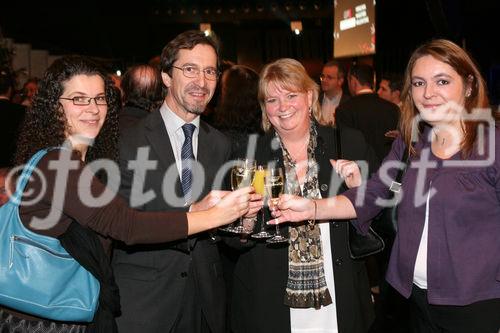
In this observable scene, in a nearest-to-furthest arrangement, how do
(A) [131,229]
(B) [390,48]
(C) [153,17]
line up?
(A) [131,229] < (B) [390,48] < (C) [153,17]

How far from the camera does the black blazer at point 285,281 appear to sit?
282 cm

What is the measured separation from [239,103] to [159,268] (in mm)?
1540

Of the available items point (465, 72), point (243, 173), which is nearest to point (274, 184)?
point (243, 173)

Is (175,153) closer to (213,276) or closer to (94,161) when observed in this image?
(94,161)

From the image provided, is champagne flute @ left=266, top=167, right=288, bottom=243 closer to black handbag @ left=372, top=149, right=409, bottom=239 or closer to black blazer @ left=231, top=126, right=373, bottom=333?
black blazer @ left=231, top=126, right=373, bottom=333

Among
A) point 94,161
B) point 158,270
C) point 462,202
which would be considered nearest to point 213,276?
point 158,270

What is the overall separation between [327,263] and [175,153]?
0.96m

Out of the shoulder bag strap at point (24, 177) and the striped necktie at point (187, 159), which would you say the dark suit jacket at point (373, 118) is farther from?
the shoulder bag strap at point (24, 177)

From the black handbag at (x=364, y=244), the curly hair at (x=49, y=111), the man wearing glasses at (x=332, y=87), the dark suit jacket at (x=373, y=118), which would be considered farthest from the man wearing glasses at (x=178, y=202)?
the man wearing glasses at (x=332, y=87)

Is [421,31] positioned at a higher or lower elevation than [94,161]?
higher

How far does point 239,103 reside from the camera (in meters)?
3.79

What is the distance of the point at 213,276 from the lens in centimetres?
271

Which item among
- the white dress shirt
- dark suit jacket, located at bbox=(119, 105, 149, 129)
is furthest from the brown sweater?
dark suit jacket, located at bbox=(119, 105, 149, 129)

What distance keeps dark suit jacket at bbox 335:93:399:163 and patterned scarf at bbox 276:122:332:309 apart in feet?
10.4
